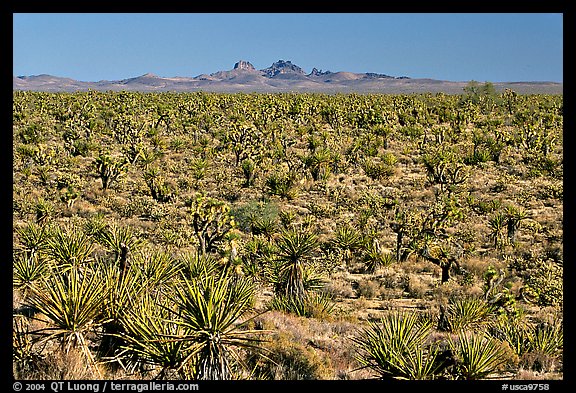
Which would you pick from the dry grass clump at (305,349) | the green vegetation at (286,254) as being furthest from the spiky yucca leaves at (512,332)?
the dry grass clump at (305,349)

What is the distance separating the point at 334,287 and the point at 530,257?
7.73 meters

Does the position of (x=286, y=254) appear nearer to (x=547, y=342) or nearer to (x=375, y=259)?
(x=375, y=259)

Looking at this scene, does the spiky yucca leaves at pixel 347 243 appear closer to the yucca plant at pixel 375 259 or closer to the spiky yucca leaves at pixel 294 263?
the yucca plant at pixel 375 259

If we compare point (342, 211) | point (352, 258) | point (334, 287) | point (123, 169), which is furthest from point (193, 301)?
point (123, 169)

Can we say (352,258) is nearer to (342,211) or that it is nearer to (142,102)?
(342,211)

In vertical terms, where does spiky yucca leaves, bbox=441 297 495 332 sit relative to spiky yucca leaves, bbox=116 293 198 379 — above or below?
below

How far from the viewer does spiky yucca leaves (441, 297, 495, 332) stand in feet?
32.0

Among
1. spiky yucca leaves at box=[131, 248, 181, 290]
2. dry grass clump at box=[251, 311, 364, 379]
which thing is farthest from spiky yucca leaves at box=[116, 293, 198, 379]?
spiky yucca leaves at box=[131, 248, 181, 290]

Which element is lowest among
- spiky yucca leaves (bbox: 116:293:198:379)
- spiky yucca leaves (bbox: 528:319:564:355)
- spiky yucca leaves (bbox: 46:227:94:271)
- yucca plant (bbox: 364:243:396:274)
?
yucca plant (bbox: 364:243:396:274)

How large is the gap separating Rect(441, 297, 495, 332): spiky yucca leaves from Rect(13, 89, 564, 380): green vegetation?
0.18 feet

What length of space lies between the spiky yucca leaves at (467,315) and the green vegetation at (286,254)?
0.06 meters

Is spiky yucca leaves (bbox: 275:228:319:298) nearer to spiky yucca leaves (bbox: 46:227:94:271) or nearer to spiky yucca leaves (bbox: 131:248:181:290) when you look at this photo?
spiky yucca leaves (bbox: 131:248:181:290)

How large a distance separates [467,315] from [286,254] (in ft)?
15.0

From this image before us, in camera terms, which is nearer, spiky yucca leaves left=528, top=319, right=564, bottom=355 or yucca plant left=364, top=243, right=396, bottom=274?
spiky yucca leaves left=528, top=319, right=564, bottom=355
